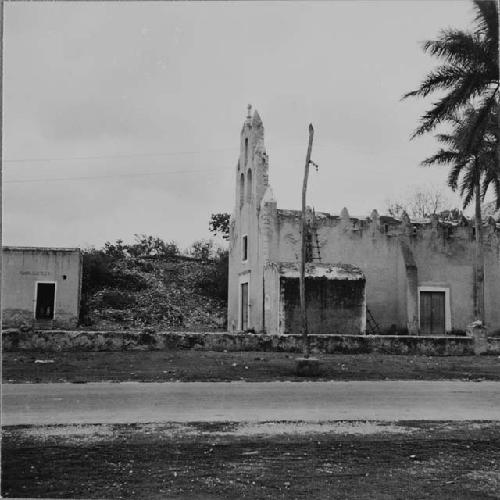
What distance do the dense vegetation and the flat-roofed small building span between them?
1.46 metres

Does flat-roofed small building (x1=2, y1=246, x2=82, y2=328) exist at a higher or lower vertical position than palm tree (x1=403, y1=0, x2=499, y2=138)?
lower

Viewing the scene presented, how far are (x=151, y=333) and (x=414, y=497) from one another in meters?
11.1

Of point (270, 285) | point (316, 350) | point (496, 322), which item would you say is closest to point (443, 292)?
point (496, 322)

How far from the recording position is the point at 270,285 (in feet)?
73.3

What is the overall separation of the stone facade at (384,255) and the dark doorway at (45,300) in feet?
29.1

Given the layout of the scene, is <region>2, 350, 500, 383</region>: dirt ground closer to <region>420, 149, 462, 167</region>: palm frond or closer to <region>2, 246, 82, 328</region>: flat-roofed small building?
<region>420, 149, 462, 167</region>: palm frond

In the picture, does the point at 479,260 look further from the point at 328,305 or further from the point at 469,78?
the point at 469,78

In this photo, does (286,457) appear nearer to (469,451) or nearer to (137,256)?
(469,451)

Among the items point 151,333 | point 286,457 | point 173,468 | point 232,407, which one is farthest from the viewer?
point 151,333

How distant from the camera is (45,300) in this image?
29.1m

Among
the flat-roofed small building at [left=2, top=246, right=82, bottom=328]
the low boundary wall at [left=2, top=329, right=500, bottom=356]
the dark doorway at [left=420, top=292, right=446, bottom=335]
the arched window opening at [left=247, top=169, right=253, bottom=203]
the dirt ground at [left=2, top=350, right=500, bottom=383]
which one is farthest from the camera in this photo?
the flat-roofed small building at [left=2, top=246, right=82, bottom=328]

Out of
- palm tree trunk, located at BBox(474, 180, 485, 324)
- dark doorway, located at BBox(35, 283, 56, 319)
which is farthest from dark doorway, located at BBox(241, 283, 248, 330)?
palm tree trunk, located at BBox(474, 180, 485, 324)

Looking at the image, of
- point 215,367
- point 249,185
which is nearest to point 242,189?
point 249,185

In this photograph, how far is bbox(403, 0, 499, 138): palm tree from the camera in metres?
8.85
